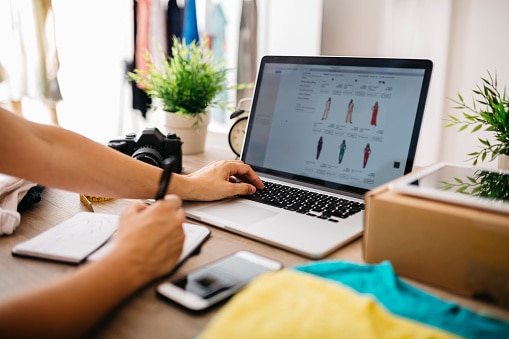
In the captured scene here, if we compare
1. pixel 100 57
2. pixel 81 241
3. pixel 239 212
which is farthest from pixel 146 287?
pixel 100 57

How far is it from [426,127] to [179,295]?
6.73ft

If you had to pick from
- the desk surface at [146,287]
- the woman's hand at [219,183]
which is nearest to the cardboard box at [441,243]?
the desk surface at [146,287]

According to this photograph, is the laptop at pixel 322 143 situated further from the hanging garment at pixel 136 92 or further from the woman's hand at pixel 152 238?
the hanging garment at pixel 136 92

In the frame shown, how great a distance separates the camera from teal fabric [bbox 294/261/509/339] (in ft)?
1.61

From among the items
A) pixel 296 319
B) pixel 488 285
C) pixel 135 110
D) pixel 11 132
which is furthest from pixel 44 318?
pixel 135 110

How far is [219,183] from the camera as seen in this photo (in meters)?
0.96

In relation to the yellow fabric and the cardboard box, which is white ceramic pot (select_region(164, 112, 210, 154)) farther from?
the yellow fabric

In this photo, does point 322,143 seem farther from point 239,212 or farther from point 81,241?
point 81,241

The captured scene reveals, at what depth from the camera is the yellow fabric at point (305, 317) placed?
1.37 feet

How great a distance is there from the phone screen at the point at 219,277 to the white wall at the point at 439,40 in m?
1.65

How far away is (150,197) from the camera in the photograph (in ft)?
3.02

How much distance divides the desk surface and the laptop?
0.03m

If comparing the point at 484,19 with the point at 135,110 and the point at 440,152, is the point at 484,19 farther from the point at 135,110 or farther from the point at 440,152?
the point at 135,110

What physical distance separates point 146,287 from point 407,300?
0.34 metres
